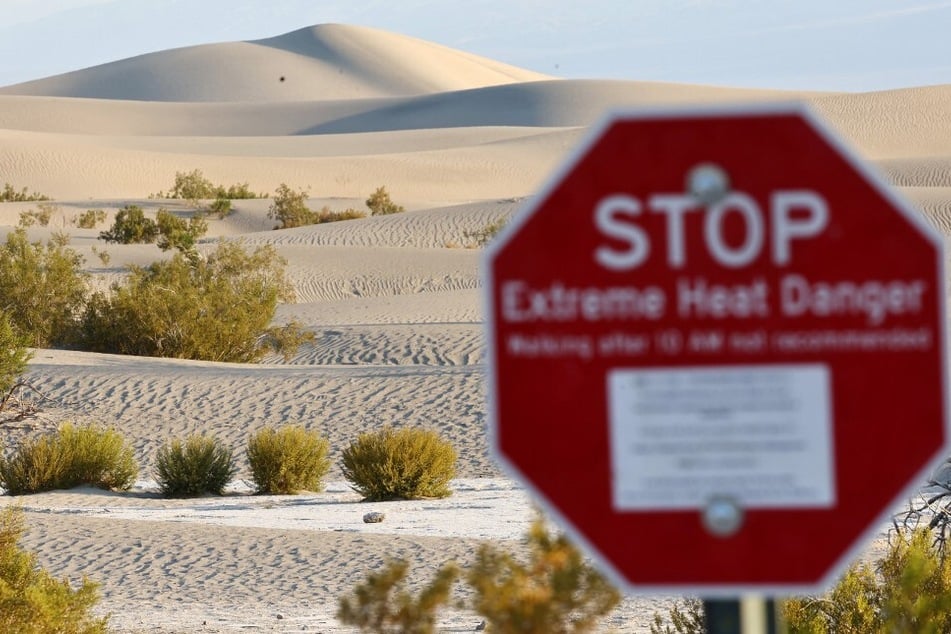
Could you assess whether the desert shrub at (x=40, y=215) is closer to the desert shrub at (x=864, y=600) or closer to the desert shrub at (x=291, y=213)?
the desert shrub at (x=291, y=213)

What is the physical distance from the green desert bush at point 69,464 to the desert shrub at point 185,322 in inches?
346

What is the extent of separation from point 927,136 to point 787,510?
289 ft

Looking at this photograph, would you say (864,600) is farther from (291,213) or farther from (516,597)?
(291,213)

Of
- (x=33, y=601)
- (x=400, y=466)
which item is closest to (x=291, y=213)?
(x=400, y=466)

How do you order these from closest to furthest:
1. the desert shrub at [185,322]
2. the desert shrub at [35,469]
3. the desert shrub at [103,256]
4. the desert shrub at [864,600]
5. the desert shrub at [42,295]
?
the desert shrub at [864,600]
the desert shrub at [35,469]
the desert shrub at [185,322]
the desert shrub at [42,295]
the desert shrub at [103,256]

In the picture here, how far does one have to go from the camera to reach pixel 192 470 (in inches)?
629

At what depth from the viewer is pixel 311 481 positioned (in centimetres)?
1645

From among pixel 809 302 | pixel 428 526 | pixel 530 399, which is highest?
pixel 809 302

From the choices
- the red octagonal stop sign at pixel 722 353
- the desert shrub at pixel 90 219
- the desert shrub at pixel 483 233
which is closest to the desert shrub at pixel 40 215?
the desert shrub at pixel 90 219

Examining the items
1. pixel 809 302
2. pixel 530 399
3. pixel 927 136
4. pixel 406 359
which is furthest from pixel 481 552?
pixel 927 136

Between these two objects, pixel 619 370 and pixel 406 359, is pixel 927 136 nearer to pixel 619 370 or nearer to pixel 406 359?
pixel 406 359

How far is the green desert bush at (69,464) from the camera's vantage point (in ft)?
51.4

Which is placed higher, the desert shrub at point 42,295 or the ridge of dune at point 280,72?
the ridge of dune at point 280,72

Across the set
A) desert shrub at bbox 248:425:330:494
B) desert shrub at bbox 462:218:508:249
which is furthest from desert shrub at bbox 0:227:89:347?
desert shrub at bbox 462:218:508:249
